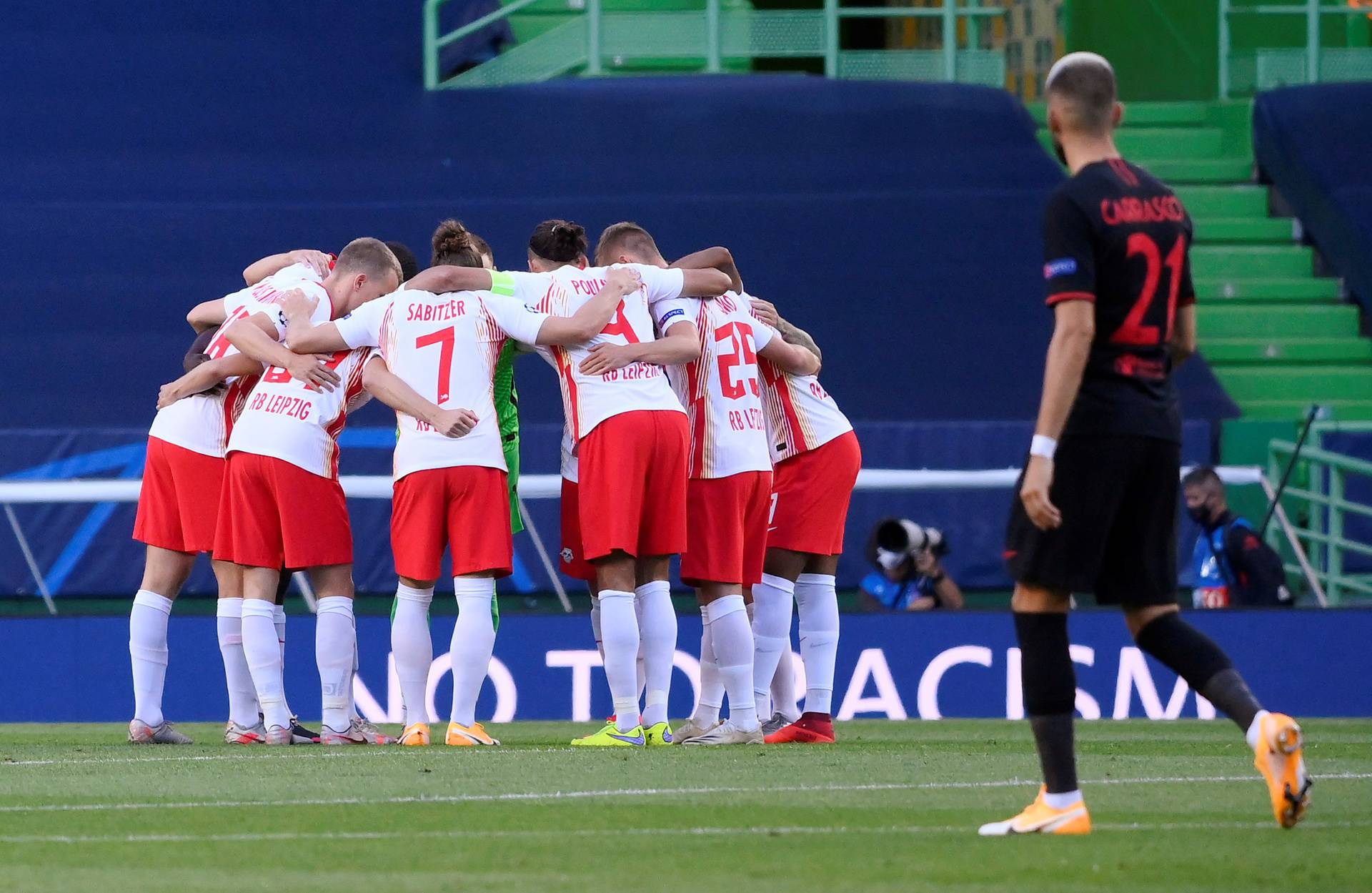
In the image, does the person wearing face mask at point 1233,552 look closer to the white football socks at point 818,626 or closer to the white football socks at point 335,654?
the white football socks at point 818,626

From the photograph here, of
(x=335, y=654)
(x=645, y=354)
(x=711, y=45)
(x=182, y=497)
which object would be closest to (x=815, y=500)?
(x=645, y=354)

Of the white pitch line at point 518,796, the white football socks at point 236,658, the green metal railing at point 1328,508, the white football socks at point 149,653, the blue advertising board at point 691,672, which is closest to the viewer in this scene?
the white pitch line at point 518,796

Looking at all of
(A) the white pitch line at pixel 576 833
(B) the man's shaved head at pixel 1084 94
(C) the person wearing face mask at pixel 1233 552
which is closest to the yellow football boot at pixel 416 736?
(A) the white pitch line at pixel 576 833

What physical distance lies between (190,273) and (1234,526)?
301 inches

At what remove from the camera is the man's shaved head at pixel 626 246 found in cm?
862

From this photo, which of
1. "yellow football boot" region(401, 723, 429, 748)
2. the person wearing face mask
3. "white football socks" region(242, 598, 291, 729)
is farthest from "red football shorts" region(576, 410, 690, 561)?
the person wearing face mask

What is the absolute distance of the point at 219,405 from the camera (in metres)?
8.75

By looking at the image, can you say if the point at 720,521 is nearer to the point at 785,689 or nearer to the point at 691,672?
the point at 785,689

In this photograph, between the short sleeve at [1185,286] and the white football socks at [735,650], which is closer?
the short sleeve at [1185,286]

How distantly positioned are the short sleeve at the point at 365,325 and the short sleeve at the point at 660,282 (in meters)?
0.93

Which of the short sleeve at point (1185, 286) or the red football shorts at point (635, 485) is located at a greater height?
the short sleeve at point (1185, 286)

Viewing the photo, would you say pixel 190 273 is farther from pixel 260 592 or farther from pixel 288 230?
pixel 260 592

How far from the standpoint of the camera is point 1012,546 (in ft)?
17.8

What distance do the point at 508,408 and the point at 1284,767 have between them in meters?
4.22
